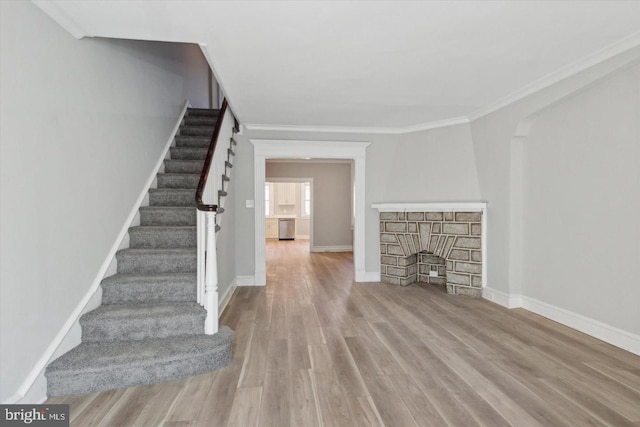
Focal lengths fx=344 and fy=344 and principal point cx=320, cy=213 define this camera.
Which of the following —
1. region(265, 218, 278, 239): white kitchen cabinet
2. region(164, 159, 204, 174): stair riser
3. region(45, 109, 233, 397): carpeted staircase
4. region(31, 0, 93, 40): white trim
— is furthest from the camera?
region(265, 218, 278, 239): white kitchen cabinet

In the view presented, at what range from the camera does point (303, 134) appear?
5250mm

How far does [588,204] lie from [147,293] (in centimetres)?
405

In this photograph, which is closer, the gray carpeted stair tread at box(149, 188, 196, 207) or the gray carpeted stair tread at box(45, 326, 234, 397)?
the gray carpeted stair tread at box(45, 326, 234, 397)

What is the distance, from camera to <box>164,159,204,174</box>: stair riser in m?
4.30

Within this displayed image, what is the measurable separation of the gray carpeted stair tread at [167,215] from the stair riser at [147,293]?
90 cm

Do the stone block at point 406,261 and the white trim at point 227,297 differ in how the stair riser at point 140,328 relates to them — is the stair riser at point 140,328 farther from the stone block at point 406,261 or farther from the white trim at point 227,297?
the stone block at point 406,261

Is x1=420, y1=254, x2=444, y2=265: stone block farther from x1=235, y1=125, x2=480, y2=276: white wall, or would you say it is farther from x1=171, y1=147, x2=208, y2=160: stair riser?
x1=171, y1=147, x2=208, y2=160: stair riser

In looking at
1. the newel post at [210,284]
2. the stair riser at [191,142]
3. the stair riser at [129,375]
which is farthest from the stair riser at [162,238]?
the stair riser at [191,142]

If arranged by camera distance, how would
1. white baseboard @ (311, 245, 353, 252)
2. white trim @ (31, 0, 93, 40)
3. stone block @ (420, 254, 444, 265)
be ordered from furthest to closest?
white baseboard @ (311, 245, 353, 252), stone block @ (420, 254, 444, 265), white trim @ (31, 0, 93, 40)

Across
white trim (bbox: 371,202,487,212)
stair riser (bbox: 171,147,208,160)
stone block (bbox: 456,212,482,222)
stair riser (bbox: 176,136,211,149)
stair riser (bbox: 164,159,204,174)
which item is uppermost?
stair riser (bbox: 176,136,211,149)

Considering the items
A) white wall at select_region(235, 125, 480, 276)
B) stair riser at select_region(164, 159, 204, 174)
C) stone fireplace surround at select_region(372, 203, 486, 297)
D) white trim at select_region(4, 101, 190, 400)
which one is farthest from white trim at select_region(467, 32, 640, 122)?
white trim at select_region(4, 101, 190, 400)

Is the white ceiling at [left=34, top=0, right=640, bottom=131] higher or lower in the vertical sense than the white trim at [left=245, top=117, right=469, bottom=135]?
higher

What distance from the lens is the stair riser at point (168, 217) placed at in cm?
362

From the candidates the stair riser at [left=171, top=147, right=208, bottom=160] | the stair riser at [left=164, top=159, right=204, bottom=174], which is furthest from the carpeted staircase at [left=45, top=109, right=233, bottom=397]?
the stair riser at [left=171, top=147, right=208, bottom=160]
